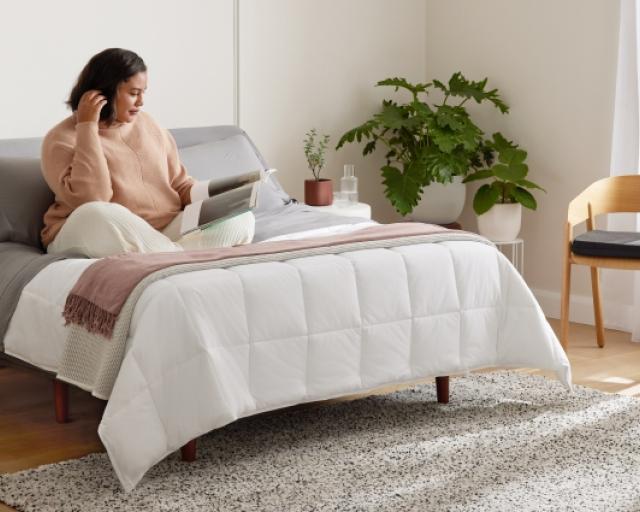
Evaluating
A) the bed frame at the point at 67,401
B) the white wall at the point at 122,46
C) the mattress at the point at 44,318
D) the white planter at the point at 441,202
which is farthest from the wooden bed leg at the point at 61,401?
the white planter at the point at 441,202

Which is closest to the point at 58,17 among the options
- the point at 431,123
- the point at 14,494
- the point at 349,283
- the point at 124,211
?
the point at 124,211

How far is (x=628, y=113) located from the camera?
195 inches

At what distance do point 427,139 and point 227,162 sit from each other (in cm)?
130

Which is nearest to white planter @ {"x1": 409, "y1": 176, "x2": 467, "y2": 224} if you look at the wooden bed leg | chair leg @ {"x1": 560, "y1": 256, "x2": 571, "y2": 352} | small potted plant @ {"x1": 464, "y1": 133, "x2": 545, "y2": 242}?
small potted plant @ {"x1": 464, "y1": 133, "x2": 545, "y2": 242}

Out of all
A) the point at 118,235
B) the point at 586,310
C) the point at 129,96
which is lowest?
the point at 586,310

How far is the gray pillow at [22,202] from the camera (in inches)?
155

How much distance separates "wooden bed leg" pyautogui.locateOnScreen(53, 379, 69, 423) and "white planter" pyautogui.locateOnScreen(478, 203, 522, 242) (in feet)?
7.95

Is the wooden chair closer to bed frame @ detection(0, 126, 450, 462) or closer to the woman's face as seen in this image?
bed frame @ detection(0, 126, 450, 462)

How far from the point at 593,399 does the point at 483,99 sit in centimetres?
214

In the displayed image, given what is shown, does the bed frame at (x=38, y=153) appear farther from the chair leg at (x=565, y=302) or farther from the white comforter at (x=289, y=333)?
the chair leg at (x=565, y=302)

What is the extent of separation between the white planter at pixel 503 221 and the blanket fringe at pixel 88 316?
257 centimetres

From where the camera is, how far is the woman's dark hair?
388 cm

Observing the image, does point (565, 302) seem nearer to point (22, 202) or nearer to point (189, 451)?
point (189, 451)

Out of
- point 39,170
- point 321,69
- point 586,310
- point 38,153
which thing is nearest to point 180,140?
point 38,153
